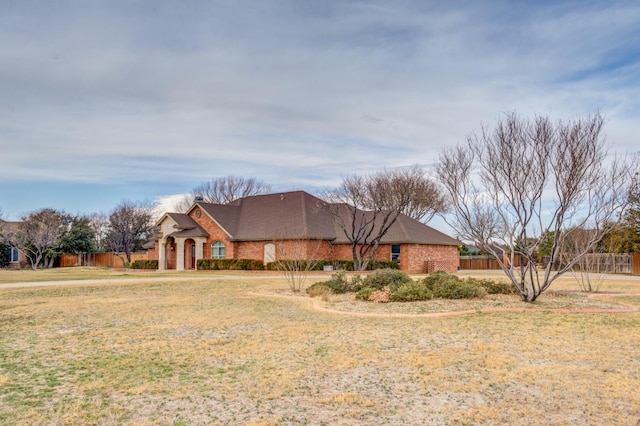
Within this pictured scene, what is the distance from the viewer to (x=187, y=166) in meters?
36.1

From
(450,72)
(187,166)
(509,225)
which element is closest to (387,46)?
(450,72)

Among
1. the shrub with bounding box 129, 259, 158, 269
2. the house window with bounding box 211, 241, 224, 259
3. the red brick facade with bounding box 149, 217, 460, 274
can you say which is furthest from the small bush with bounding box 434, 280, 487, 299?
the shrub with bounding box 129, 259, 158, 269

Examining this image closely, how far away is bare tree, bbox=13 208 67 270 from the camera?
142ft

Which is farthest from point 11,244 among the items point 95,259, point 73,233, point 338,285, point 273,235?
point 338,285

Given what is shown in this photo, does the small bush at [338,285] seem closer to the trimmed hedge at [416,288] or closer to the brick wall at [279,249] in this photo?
the trimmed hedge at [416,288]

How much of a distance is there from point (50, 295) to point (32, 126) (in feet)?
23.5

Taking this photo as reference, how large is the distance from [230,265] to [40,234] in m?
20.0

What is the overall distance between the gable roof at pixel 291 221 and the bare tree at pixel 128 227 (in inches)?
605

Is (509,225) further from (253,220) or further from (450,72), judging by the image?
(253,220)

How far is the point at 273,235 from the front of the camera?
33156 mm

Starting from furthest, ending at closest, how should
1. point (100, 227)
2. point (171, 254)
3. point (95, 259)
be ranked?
point (100, 227), point (95, 259), point (171, 254)

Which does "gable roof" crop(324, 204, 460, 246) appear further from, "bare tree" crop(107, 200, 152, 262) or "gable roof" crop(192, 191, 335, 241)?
"bare tree" crop(107, 200, 152, 262)

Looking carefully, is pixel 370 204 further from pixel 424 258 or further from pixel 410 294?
pixel 410 294

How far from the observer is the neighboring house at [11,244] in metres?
44.7
